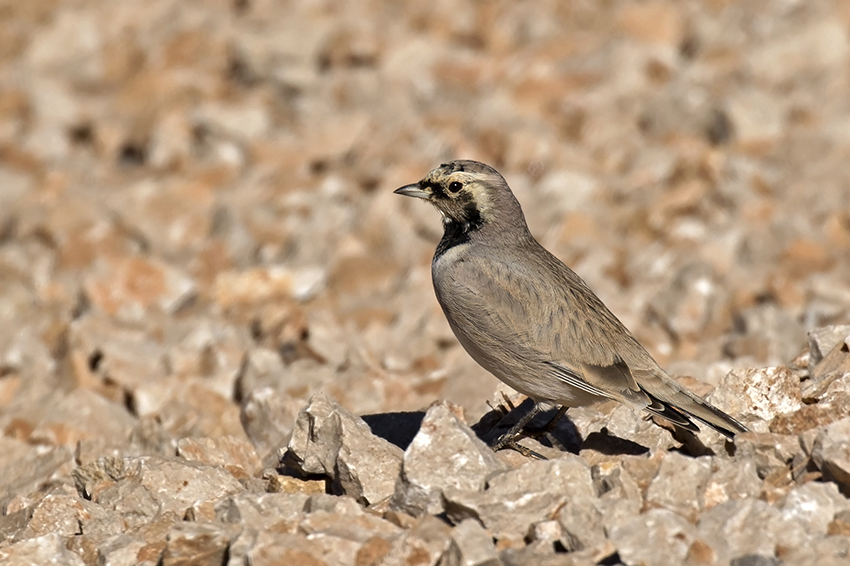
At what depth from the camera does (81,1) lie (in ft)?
49.6

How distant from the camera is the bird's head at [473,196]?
6.00 metres

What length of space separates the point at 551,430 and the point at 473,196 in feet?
4.26

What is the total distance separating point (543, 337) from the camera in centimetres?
534

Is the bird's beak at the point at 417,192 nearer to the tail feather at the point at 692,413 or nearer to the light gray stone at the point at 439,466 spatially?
the tail feather at the point at 692,413

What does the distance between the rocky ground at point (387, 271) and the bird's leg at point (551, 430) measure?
0.11 metres

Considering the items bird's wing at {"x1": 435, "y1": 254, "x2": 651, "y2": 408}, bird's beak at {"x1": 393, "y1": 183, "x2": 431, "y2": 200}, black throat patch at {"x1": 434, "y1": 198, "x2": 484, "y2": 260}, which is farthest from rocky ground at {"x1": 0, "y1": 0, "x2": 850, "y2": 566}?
bird's beak at {"x1": 393, "y1": 183, "x2": 431, "y2": 200}

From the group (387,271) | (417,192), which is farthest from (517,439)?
(387,271)

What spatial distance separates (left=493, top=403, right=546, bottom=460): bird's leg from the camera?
199 inches

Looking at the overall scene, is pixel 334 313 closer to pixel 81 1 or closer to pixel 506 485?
pixel 506 485

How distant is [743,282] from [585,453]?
13.6 ft

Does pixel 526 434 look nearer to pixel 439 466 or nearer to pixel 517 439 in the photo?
pixel 517 439

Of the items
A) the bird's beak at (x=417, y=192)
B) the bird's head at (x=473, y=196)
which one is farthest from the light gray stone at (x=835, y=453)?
the bird's beak at (x=417, y=192)

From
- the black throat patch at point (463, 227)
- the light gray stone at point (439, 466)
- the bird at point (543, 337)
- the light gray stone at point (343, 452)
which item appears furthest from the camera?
the black throat patch at point (463, 227)

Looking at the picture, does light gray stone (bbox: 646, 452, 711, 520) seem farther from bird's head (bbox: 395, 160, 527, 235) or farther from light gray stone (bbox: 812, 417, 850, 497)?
bird's head (bbox: 395, 160, 527, 235)
